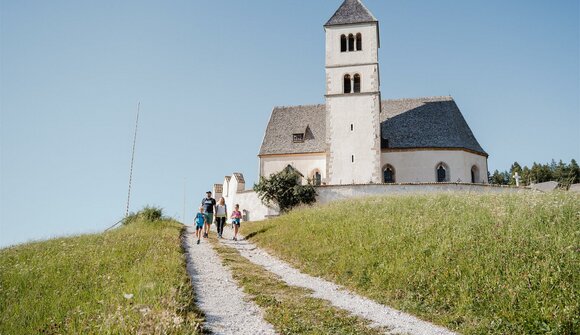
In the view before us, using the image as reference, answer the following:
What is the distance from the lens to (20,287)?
10.2 meters

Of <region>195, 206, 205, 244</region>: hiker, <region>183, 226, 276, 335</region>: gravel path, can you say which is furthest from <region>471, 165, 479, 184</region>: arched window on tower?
<region>183, 226, 276, 335</region>: gravel path

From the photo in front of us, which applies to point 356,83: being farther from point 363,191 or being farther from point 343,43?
point 363,191

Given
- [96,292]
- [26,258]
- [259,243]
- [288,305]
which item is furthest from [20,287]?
[259,243]

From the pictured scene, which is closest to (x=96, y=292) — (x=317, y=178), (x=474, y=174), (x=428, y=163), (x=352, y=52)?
(x=317, y=178)

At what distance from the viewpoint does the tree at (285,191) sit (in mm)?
31359

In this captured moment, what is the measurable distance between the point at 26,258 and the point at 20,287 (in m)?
4.69

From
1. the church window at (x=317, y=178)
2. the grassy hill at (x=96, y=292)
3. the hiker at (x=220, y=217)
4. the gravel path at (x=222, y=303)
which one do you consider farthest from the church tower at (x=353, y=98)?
the grassy hill at (x=96, y=292)

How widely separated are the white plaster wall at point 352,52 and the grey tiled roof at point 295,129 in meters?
6.40

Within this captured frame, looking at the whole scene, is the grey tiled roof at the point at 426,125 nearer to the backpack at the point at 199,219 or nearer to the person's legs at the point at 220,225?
the person's legs at the point at 220,225

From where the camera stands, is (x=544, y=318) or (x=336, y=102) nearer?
(x=544, y=318)

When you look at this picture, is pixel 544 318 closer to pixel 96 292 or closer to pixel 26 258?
pixel 96 292

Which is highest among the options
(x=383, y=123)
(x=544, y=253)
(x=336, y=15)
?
(x=336, y=15)

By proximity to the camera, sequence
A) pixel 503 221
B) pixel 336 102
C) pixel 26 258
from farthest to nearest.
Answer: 1. pixel 336 102
2. pixel 26 258
3. pixel 503 221

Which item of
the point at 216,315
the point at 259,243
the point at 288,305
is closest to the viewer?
the point at 216,315
